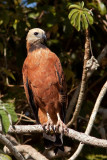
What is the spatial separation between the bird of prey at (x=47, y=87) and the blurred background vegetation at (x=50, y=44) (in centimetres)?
82

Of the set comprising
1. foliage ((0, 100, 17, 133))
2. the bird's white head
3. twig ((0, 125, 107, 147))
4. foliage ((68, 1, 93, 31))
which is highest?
foliage ((68, 1, 93, 31))

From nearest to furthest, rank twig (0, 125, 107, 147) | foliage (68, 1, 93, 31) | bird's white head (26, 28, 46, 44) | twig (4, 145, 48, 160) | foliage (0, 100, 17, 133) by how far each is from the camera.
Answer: foliage (0, 100, 17, 133) → twig (0, 125, 107, 147) → foliage (68, 1, 93, 31) → twig (4, 145, 48, 160) → bird's white head (26, 28, 46, 44)

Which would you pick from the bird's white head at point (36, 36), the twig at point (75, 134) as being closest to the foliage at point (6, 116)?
the twig at point (75, 134)

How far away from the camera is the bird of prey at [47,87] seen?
13.6 feet

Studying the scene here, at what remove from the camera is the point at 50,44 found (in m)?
5.70

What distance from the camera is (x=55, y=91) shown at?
417 centimetres

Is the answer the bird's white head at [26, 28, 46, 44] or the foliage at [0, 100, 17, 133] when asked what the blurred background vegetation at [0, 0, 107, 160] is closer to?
the bird's white head at [26, 28, 46, 44]

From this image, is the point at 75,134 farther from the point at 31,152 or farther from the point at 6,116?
the point at 31,152

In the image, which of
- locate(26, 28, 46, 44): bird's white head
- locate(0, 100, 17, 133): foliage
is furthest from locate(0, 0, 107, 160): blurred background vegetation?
locate(0, 100, 17, 133): foliage

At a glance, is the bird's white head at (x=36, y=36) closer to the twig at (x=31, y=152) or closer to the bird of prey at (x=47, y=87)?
the bird of prey at (x=47, y=87)

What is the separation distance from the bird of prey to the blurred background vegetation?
823mm

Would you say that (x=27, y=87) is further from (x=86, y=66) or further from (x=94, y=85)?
(x=94, y=85)

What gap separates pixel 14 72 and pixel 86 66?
2321 mm

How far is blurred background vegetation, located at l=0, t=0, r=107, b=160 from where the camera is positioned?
513 centimetres
